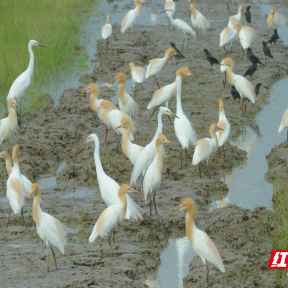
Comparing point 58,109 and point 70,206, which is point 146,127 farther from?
point 70,206

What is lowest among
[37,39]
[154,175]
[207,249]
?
[207,249]

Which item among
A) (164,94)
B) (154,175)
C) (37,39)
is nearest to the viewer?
(154,175)

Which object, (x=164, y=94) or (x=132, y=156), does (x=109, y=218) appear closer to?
(x=132, y=156)

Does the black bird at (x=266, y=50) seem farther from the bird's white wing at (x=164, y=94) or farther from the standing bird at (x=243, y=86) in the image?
the bird's white wing at (x=164, y=94)

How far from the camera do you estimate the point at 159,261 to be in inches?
253

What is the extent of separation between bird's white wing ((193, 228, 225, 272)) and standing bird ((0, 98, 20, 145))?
16.0ft

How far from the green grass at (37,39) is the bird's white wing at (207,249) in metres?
7.50

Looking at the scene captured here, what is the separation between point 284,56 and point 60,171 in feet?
29.9

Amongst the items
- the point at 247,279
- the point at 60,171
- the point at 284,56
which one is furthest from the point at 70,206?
the point at 284,56

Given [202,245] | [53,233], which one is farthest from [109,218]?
[202,245]

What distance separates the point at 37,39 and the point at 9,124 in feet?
21.1

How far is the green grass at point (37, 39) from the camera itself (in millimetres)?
13238

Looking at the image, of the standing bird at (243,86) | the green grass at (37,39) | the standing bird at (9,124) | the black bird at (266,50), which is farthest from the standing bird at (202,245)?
the black bird at (266,50)

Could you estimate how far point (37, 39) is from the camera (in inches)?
604
